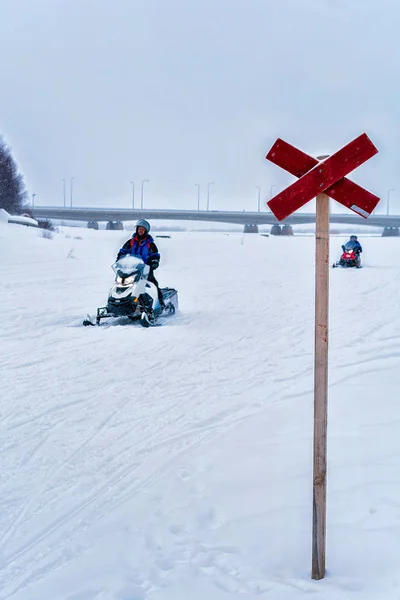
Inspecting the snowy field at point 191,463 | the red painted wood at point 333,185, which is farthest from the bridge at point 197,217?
the red painted wood at point 333,185

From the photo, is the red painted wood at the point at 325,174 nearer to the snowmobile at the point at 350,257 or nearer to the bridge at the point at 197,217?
the snowmobile at the point at 350,257

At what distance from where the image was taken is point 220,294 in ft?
60.8

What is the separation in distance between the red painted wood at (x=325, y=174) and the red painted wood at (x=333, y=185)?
7 cm

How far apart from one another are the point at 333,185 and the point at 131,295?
28.2ft

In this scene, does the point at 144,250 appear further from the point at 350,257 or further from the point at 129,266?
the point at 350,257

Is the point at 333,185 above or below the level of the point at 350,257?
above

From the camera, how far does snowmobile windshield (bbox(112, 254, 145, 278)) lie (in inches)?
488

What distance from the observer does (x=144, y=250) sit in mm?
12797

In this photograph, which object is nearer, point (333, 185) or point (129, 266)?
point (333, 185)

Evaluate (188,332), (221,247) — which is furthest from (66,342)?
(221,247)

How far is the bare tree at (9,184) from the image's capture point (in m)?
56.5

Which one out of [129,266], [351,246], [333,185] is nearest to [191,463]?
[333,185]

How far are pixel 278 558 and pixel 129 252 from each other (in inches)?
361

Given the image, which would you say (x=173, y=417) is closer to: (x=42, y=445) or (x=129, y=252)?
(x=42, y=445)
